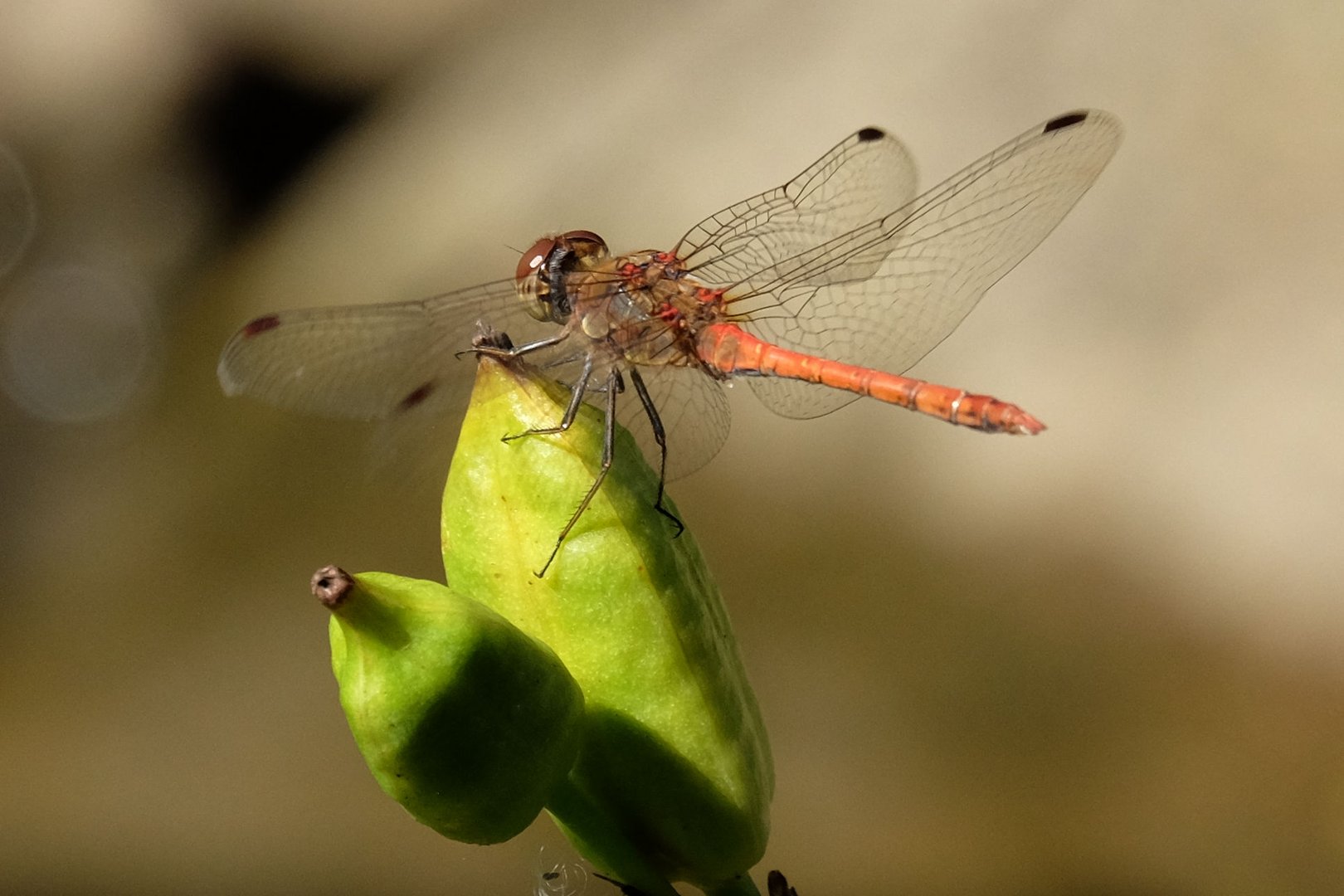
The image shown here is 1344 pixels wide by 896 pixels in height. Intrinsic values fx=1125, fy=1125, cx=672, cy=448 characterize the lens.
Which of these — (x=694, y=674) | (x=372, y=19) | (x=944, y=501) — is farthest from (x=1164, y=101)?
(x=694, y=674)

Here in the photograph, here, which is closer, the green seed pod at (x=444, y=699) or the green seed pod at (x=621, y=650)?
the green seed pod at (x=444, y=699)

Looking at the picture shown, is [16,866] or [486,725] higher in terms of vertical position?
[16,866]

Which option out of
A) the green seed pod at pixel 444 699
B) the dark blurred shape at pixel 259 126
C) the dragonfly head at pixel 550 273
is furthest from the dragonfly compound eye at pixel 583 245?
the dark blurred shape at pixel 259 126

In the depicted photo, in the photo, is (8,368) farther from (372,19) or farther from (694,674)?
(694,674)

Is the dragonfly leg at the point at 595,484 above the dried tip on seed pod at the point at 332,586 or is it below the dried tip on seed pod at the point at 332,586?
above

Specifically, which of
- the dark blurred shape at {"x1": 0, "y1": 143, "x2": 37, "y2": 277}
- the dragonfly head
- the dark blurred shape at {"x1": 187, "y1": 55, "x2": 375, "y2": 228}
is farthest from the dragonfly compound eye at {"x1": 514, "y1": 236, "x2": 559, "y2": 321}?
the dark blurred shape at {"x1": 0, "y1": 143, "x2": 37, "y2": 277}

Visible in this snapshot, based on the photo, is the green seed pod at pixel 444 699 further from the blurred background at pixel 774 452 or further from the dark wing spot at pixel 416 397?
the blurred background at pixel 774 452

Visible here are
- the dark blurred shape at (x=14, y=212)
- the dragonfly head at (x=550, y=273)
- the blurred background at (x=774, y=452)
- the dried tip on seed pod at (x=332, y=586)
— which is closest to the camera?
the dried tip on seed pod at (x=332, y=586)

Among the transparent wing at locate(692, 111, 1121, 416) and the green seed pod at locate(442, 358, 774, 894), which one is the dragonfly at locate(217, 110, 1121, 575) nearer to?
the transparent wing at locate(692, 111, 1121, 416)
